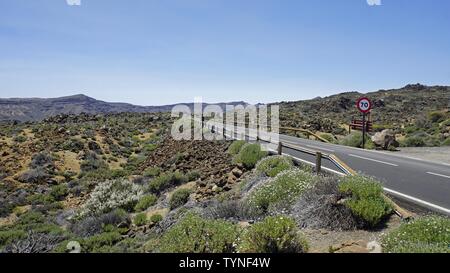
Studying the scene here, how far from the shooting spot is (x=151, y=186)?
61.6ft

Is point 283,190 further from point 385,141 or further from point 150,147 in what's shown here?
point 150,147

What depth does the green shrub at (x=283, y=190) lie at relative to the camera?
1012 cm

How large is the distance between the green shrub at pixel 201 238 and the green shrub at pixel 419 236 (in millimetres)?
2735

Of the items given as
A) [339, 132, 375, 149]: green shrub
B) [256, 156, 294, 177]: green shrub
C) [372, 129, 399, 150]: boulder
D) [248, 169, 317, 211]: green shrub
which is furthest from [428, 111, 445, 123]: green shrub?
[248, 169, 317, 211]: green shrub

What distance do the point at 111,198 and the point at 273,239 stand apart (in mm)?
12318

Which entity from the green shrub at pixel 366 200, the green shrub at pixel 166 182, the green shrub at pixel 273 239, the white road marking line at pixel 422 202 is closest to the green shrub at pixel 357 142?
the green shrub at pixel 166 182

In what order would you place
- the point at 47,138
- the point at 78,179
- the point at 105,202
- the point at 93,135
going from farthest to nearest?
the point at 93,135 → the point at 47,138 → the point at 78,179 → the point at 105,202

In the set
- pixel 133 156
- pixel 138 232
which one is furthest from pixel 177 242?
pixel 133 156

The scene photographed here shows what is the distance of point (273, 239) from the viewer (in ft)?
23.1

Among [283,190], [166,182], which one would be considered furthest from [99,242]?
[166,182]

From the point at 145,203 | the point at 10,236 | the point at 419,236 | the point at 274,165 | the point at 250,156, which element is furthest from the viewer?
the point at 250,156

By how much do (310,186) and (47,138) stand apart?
34077 mm
